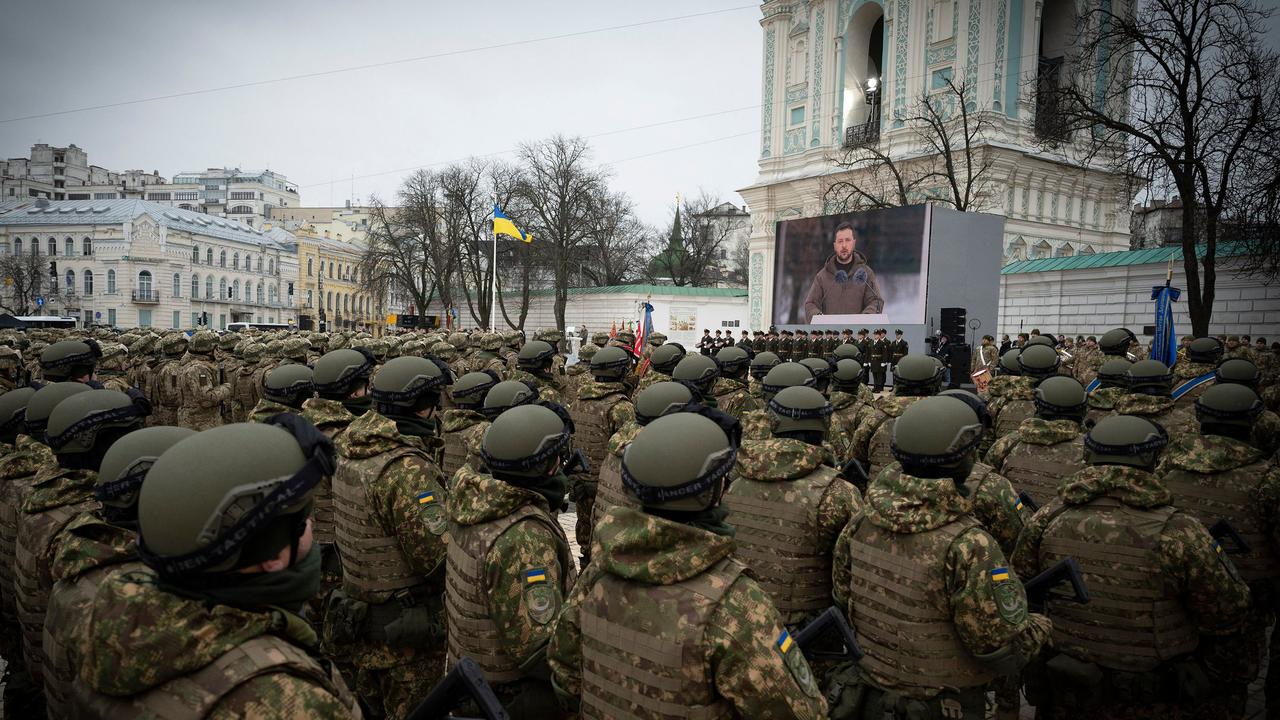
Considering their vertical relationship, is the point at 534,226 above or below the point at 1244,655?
above

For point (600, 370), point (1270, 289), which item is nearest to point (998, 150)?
point (1270, 289)

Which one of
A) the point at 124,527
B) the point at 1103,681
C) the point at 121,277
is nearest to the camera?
the point at 124,527

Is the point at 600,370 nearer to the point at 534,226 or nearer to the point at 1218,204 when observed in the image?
the point at 1218,204

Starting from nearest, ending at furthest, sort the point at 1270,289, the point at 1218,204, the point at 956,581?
the point at 956,581
the point at 1218,204
the point at 1270,289

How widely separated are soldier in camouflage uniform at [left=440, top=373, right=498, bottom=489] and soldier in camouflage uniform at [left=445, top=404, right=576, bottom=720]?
2.19m

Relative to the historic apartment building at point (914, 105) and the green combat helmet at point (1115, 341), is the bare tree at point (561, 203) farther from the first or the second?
the green combat helmet at point (1115, 341)

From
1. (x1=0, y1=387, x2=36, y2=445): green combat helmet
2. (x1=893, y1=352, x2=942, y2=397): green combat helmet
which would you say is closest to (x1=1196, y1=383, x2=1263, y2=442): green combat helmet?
(x1=893, y1=352, x2=942, y2=397): green combat helmet

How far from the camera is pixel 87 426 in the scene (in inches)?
134

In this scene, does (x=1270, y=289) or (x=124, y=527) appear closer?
(x=124, y=527)

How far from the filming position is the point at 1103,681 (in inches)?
145

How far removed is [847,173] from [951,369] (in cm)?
1905

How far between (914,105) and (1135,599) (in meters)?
36.2

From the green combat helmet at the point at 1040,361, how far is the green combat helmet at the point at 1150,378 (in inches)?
26.8

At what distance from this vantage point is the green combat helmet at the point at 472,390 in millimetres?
6215
